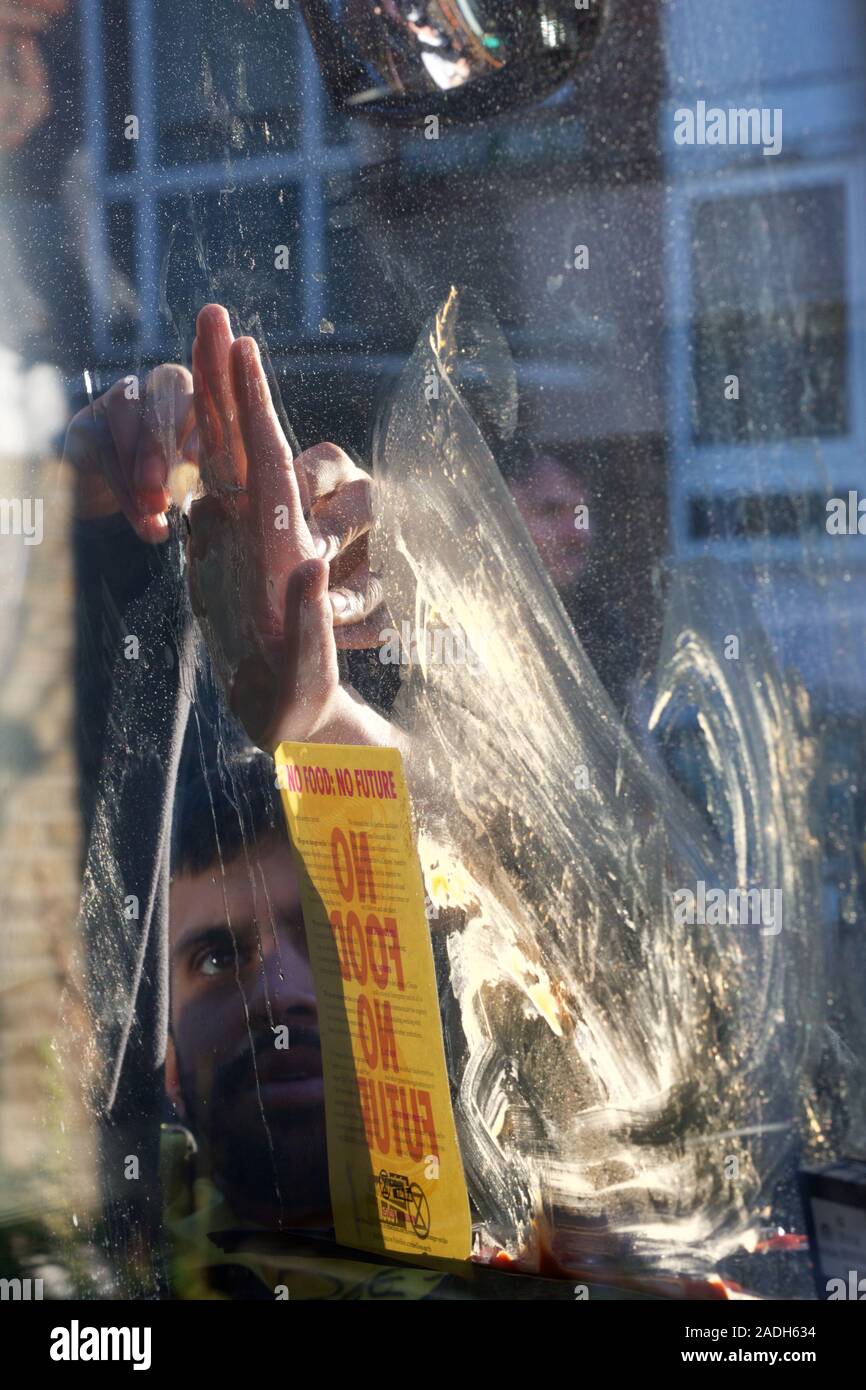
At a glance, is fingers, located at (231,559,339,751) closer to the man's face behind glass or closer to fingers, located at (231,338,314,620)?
fingers, located at (231,338,314,620)

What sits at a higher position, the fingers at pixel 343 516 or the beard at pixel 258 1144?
the fingers at pixel 343 516

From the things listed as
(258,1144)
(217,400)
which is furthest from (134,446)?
(258,1144)

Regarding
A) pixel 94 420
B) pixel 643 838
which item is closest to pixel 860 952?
→ pixel 643 838

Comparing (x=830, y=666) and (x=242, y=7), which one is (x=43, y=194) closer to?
(x=242, y=7)

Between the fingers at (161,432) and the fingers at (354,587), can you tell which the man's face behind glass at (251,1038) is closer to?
the fingers at (354,587)

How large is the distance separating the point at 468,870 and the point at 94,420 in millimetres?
1054

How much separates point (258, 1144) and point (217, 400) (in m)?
1.19

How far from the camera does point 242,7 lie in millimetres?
2379

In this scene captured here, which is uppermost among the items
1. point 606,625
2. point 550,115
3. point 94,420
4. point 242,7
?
point 242,7

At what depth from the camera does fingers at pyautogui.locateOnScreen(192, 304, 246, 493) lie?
2.47m

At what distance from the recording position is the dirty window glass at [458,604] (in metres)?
1.85

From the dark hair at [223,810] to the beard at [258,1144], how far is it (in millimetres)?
308

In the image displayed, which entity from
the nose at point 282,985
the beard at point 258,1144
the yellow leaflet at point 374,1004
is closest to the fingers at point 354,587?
the yellow leaflet at point 374,1004

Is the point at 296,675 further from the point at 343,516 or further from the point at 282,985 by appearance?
the point at 282,985
